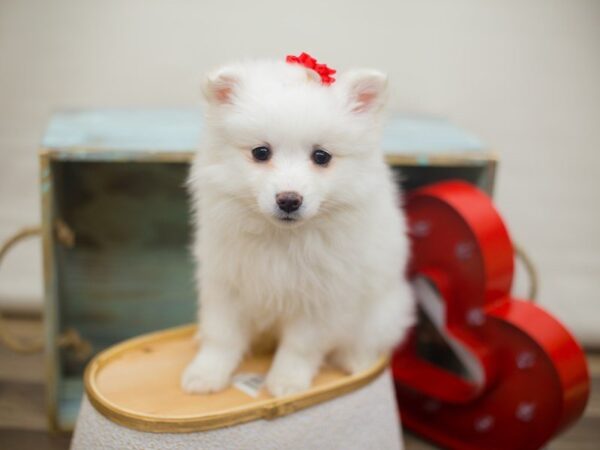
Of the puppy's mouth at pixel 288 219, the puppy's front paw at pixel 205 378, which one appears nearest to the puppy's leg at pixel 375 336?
the puppy's front paw at pixel 205 378

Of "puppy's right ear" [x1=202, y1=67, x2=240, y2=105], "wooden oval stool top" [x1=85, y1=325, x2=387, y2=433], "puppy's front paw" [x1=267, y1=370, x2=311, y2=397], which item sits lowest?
"wooden oval stool top" [x1=85, y1=325, x2=387, y2=433]

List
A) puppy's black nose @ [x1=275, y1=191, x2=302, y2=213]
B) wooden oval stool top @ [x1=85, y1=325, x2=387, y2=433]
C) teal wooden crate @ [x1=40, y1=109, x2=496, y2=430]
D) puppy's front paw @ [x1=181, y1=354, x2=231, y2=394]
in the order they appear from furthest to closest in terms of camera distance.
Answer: teal wooden crate @ [x1=40, y1=109, x2=496, y2=430] < puppy's front paw @ [x1=181, y1=354, x2=231, y2=394] < wooden oval stool top @ [x1=85, y1=325, x2=387, y2=433] < puppy's black nose @ [x1=275, y1=191, x2=302, y2=213]

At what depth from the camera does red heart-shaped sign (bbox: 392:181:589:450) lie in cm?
137

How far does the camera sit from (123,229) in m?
1.81

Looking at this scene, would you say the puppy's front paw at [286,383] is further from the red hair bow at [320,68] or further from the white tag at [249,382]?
the red hair bow at [320,68]

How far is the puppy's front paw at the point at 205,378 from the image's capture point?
1259 millimetres

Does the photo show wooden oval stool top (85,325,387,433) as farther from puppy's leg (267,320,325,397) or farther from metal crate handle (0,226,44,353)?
metal crate handle (0,226,44,353)

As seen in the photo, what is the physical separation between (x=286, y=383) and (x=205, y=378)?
16cm

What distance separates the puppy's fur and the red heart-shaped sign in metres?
0.18

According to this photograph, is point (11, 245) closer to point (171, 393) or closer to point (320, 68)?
point (171, 393)

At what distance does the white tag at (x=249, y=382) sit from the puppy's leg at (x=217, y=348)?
2 cm

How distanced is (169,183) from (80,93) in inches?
19.1

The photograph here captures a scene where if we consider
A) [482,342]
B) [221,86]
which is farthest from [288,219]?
[482,342]

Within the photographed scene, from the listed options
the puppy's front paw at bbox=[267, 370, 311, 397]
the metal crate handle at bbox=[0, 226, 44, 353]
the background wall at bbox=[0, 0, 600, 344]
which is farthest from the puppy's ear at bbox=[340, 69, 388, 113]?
the metal crate handle at bbox=[0, 226, 44, 353]
